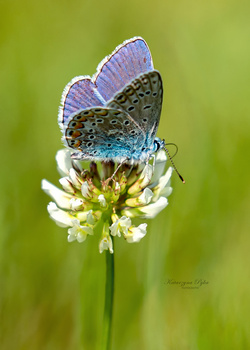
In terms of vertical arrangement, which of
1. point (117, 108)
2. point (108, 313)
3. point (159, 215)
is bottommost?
point (108, 313)

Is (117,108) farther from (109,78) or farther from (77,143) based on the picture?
(77,143)

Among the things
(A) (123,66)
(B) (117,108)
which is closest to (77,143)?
(B) (117,108)

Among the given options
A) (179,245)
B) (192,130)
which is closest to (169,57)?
(192,130)

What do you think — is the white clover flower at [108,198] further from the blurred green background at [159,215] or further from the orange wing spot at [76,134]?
the blurred green background at [159,215]

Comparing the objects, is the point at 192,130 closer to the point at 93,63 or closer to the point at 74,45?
the point at 93,63

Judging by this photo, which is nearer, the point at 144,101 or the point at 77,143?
the point at 144,101

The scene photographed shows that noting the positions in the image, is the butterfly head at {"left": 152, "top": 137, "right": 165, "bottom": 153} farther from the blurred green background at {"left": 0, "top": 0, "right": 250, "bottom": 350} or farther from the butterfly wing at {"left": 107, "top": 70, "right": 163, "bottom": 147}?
the blurred green background at {"left": 0, "top": 0, "right": 250, "bottom": 350}
